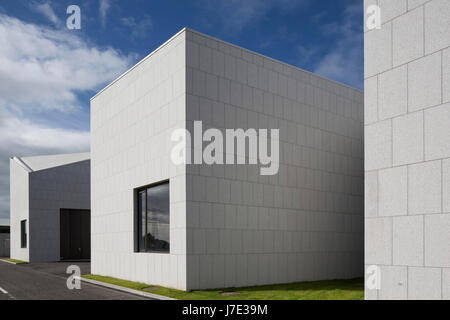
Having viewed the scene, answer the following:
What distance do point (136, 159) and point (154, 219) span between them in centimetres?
242

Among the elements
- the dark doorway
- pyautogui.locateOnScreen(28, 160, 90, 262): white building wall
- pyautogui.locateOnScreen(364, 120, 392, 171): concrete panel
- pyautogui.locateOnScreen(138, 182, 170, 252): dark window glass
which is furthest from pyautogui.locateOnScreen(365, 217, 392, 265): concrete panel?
the dark doorway

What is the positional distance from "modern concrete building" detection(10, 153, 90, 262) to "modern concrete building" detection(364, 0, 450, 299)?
2948cm

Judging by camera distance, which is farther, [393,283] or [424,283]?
[393,283]

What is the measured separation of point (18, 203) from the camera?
35.2 meters

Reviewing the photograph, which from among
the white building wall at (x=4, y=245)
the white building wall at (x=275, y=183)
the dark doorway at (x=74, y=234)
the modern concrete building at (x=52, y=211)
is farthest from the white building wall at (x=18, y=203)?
the white building wall at (x=275, y=183)

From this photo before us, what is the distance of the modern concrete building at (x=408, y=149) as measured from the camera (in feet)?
20.5

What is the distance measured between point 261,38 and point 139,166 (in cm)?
627

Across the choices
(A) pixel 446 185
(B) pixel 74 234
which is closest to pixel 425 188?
(A) pixel 446 185

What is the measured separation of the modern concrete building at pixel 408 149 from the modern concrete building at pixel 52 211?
2948 cm

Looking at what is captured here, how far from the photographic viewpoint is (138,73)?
1570 cm

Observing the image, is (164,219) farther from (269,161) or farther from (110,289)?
(269,161)

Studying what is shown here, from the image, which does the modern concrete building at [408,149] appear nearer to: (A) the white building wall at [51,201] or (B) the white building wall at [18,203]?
(A) the white building wall at [51,201]

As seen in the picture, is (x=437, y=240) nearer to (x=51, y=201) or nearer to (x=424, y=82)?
(x=424, y=82)
